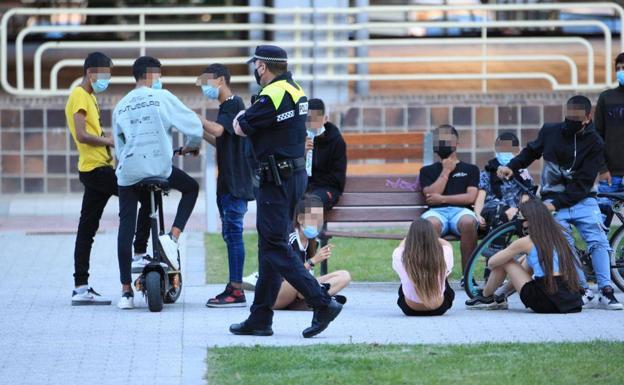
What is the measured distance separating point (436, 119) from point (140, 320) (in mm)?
7047

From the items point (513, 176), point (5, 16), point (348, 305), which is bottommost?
point (348, 305)

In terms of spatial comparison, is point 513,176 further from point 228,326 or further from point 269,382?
point 269,382

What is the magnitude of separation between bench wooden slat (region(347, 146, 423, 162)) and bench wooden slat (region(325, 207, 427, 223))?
3.87 feet

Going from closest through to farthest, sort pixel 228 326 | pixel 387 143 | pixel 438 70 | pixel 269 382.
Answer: pixel 269 382, pixel 228 326, pixel 387 143, pixel 438 70

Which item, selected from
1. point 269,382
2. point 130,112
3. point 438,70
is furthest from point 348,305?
point 438,70

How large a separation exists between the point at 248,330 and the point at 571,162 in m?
2.76

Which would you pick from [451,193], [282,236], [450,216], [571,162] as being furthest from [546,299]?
[282,236]

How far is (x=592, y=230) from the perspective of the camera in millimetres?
9758

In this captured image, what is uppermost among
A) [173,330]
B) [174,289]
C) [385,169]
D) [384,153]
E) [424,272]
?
[384,153]

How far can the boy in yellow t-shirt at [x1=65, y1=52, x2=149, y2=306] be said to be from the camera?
9.74 m

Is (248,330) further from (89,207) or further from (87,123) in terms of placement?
(87,123)

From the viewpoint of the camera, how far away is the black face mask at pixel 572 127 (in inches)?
378

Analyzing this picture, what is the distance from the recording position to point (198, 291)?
10.4m

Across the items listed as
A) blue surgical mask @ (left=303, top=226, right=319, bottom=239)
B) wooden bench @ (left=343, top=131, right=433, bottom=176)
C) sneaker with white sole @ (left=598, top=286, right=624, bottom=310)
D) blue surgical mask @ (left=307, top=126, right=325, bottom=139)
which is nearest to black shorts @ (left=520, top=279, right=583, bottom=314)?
sneaker with white sole @ (left=598, top=286, right=624, bottom=310)
